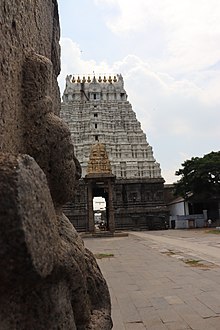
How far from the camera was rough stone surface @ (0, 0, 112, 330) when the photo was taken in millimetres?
1368

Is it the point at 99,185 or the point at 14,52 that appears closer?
the point at 14,52

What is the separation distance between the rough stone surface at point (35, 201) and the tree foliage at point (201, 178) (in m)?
30.1

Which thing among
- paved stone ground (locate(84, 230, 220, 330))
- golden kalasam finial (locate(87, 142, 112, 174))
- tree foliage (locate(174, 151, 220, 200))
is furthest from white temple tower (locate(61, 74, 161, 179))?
paved stone ground (locate(84, 230, 220, 330))

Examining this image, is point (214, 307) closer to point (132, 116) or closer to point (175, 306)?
point (175, 306)

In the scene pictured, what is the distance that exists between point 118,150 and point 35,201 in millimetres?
38974

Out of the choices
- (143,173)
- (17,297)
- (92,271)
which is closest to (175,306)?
(92,271)

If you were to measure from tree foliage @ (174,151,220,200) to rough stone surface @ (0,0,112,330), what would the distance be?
98.7 feet

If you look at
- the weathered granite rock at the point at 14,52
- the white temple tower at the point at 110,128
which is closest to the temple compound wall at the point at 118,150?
the white temple tower at the point at 110,128

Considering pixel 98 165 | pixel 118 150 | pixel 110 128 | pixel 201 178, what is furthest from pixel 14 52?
pixel 110 128

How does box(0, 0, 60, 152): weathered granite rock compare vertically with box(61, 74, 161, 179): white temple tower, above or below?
below

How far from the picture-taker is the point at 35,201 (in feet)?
4.90

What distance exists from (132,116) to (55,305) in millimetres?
42750

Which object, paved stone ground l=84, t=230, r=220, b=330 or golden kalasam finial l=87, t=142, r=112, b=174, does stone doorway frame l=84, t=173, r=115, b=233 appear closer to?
golden kalasam finial l=87, t=142, r=112, b=174

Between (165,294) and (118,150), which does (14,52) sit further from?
(118,150)
